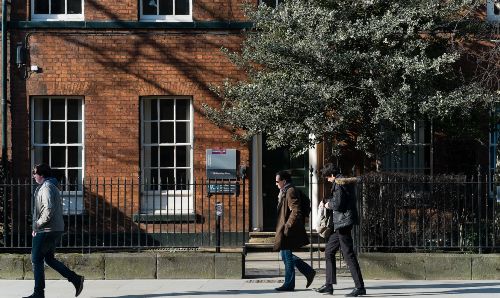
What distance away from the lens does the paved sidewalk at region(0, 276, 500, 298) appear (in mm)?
12211

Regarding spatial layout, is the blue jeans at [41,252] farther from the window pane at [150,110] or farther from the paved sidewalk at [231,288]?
the window pane at [150,110]

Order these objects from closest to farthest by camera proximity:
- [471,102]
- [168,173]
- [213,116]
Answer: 1. [471,102]
2. [213,116]
3. [168,173]

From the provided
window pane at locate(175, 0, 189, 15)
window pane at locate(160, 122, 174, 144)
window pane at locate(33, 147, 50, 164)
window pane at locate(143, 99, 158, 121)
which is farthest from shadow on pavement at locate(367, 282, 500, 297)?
window pane at locate(33, 147, 50, 164)

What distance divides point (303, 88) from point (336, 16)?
1.27 metres

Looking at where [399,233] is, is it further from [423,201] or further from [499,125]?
[499,125]

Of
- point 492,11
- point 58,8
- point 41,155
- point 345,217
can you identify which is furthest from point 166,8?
point 345,217

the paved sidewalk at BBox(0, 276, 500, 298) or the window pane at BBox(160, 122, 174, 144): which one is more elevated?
the window pane at BBox(160, 122, 174, 144)

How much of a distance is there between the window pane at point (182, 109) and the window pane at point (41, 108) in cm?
238

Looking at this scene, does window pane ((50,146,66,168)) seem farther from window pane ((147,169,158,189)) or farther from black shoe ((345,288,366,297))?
black shoe ((345,288,366,297))

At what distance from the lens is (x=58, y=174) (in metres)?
17.2

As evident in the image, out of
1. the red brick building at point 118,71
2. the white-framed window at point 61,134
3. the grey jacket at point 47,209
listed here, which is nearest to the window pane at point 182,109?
the red brick building at point 118,71

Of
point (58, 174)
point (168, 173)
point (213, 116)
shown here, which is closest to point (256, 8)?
point (213, 116)

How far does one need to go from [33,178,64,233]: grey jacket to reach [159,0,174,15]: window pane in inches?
252

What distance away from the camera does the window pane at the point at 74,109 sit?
17.2 m
